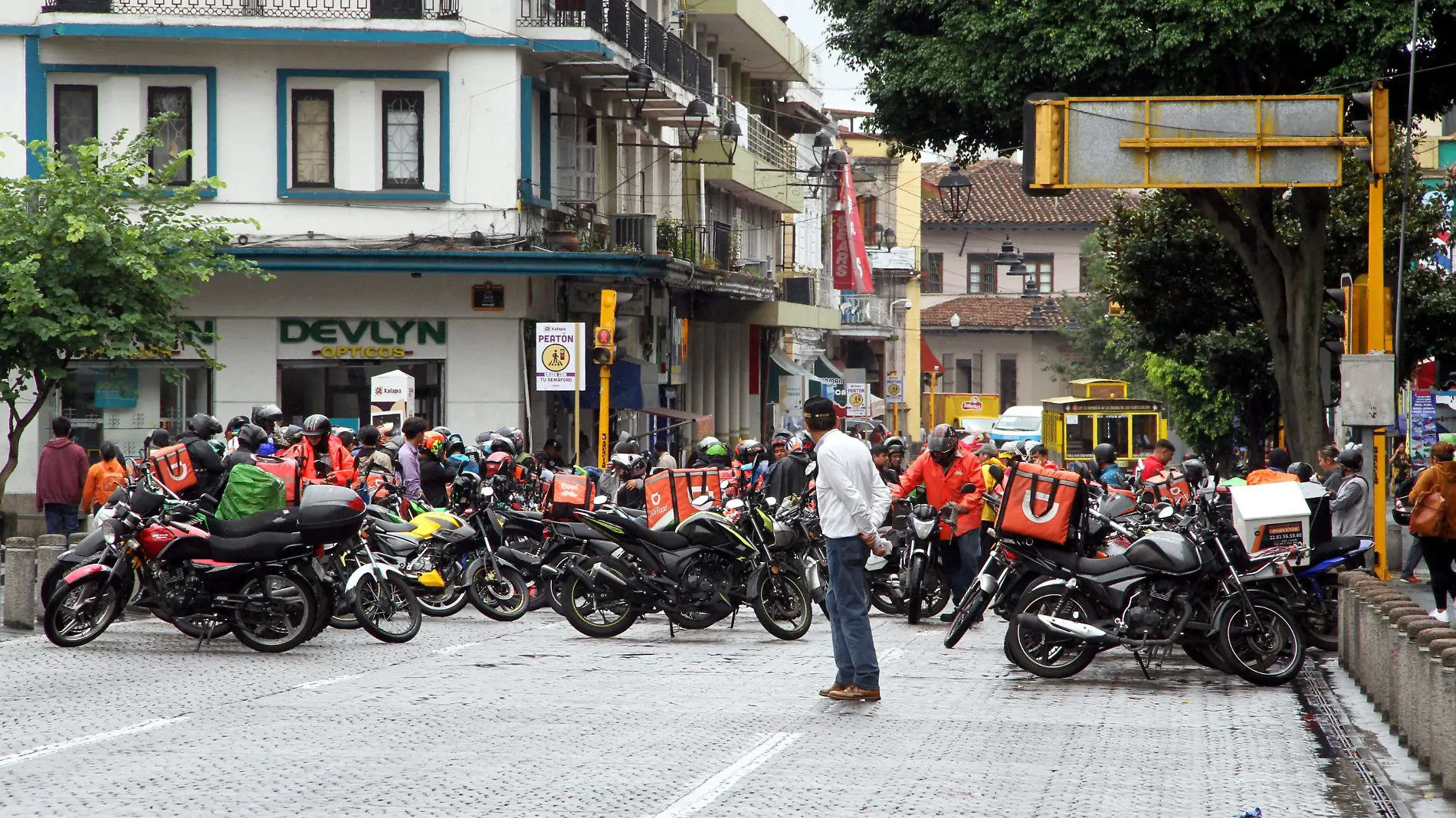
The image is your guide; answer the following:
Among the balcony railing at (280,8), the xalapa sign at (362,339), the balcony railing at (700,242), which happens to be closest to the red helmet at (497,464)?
the xalapa sign at (362,339)

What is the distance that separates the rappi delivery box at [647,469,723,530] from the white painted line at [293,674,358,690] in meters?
3.95

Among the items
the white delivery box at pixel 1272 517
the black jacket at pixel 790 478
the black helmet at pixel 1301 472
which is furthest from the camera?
the black jacket at pixel 790 478

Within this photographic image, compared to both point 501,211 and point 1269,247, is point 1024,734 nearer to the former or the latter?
point 1269,247

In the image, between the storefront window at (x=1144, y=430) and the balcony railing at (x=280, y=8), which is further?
the storefront window at (x=1144, y=430)

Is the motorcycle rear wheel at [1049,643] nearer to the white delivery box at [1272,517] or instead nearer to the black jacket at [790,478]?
the white delivery box at [1272,517]

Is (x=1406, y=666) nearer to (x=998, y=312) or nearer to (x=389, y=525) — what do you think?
(x=389, y=525)

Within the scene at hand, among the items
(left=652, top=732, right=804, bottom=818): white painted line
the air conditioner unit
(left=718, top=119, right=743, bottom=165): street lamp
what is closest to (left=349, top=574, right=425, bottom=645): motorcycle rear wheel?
(left=652, top=732, right=804, bottom=818): white painted line

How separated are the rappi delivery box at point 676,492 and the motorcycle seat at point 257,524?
3174 millimetres

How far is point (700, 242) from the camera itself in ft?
127

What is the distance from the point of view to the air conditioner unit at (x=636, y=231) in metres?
32.2

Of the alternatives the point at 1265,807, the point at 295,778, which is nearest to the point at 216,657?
the point at 295,778

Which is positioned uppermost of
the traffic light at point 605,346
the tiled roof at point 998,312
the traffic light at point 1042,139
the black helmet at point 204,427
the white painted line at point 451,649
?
the tiled roof at point 998,312

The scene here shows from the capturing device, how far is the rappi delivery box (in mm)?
15461

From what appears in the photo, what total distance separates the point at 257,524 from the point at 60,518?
841 centimetres
